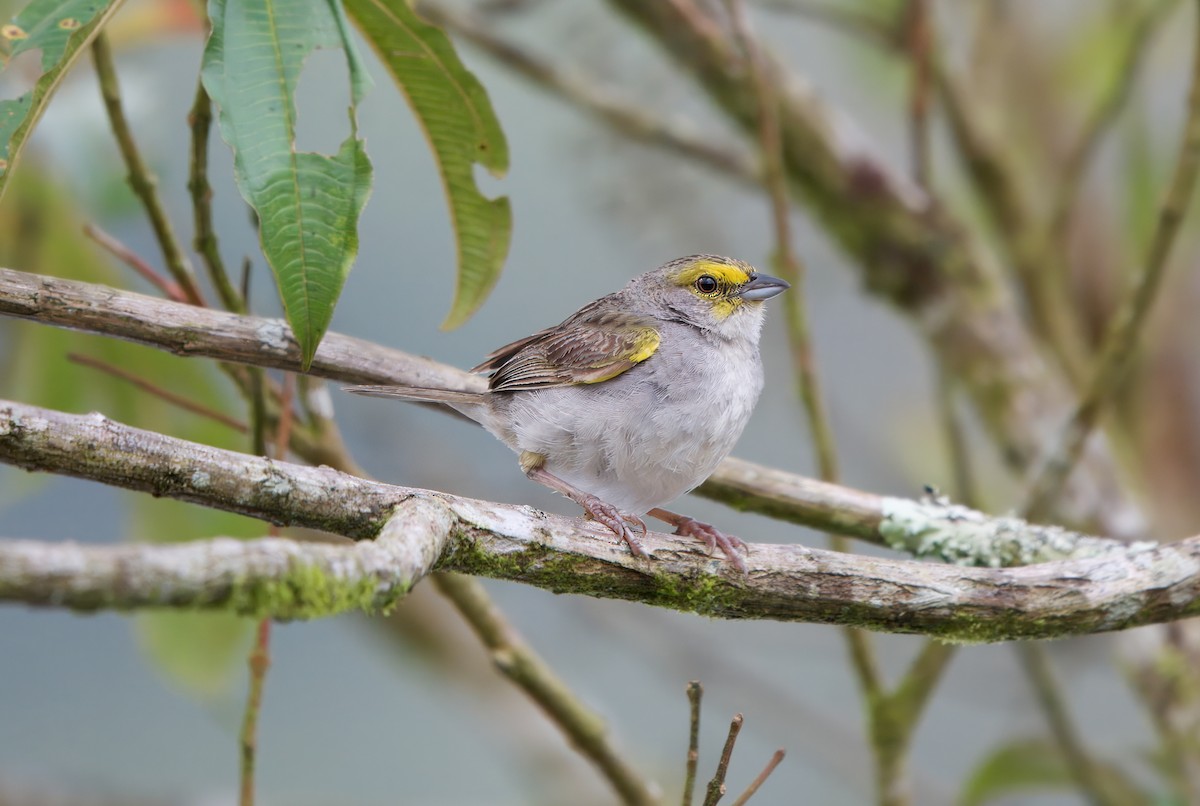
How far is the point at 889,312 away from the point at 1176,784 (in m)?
2.18

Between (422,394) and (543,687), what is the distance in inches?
32.6

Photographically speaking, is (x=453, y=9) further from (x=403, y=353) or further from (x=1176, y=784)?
(x=1176, y=784)

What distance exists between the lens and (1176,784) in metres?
3.92

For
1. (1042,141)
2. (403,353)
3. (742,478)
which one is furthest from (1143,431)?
(403,353)

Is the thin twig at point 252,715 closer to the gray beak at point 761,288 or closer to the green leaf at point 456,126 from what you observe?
the green leaf at point 456,126

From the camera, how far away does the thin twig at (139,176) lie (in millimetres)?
2566

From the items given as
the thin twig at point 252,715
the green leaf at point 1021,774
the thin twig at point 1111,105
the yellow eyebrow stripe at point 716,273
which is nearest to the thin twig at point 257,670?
the thin twig at point 252,715

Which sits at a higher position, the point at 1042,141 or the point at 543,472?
the point at 1042,141

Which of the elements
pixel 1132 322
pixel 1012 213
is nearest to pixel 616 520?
pixel 1132 322

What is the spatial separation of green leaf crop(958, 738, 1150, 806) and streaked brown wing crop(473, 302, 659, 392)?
211 centimetres

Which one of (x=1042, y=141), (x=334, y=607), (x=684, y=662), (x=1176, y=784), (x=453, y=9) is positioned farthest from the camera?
(x=1042, y=141)

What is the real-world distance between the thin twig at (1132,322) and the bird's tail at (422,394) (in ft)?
5.95

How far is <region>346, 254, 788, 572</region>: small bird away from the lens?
2740 millimetres

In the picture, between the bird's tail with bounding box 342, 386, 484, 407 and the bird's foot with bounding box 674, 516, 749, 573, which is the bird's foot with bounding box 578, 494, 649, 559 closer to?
the bird's foot with bounding box 674, 516, 749, 573
